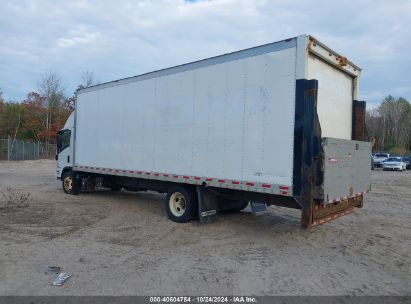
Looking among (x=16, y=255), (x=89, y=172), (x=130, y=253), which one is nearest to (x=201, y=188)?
(x=130, y=253)

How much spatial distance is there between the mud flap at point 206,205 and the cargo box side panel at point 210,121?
0.50 m

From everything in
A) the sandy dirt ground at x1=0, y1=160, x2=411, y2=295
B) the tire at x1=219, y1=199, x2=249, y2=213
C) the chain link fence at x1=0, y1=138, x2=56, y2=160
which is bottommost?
the sandy dirt ground at x1=0, y1=160, x2=411, y2=295

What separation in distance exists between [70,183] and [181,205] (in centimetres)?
634

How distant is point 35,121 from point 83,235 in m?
47.7

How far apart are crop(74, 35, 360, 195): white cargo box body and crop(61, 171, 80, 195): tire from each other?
3016 mm

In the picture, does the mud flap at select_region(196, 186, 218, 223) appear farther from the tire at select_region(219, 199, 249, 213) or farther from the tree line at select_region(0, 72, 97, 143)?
the tree line at select_region(0, 72, 97, 143)

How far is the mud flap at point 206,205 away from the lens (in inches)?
345

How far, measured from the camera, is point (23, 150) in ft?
128

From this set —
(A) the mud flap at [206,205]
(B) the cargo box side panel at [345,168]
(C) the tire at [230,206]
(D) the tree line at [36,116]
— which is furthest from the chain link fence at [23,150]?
(B) the cargo box side panel at [345,168]

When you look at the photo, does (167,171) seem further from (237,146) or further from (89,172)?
(89,172)

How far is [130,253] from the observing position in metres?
6.70

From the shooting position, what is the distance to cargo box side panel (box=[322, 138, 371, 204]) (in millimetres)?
6789

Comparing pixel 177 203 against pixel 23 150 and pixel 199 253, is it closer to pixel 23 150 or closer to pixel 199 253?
pixel 199 253

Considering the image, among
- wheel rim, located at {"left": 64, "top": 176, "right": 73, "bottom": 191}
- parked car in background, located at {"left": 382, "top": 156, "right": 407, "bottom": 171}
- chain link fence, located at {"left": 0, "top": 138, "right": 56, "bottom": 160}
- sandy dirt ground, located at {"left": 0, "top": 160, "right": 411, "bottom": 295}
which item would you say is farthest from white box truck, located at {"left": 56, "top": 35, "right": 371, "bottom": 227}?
parked car in background, located at {"left": 382, "top": 156, "right": 407, "bottom": 171}
